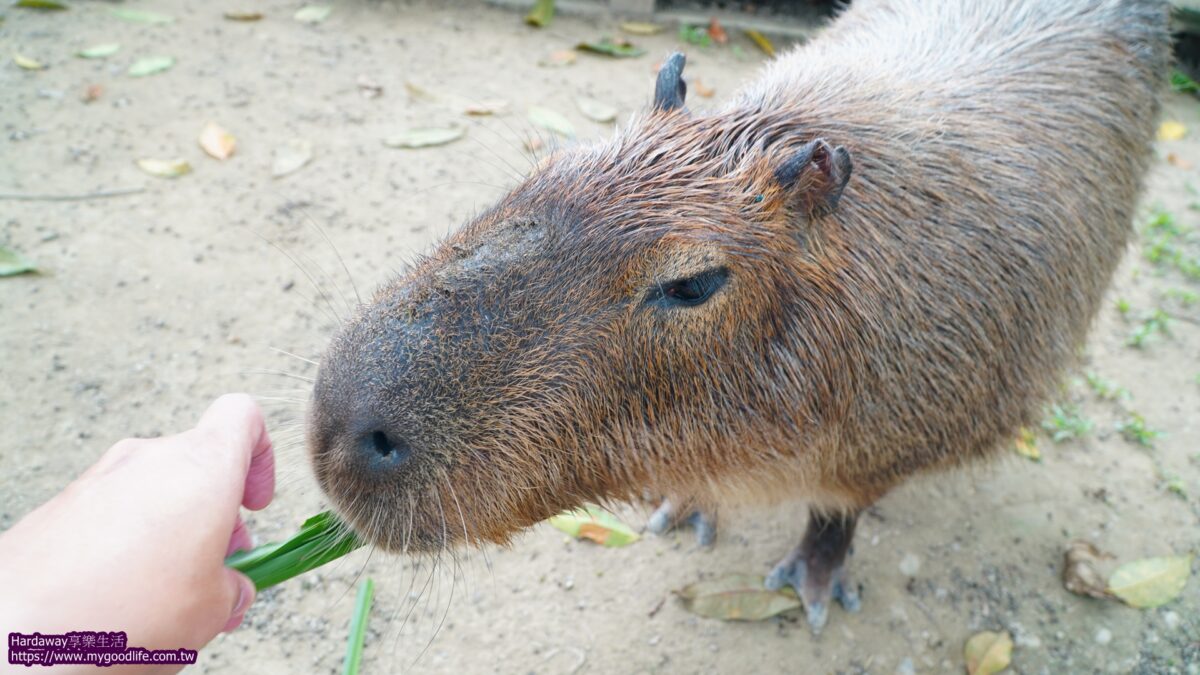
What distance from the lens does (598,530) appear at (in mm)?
3402

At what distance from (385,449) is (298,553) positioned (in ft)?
1.67

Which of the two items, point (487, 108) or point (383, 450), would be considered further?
point (487, 108)

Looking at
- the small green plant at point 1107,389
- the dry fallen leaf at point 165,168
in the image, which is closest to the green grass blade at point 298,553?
the dry fallen leaf at point 165,168

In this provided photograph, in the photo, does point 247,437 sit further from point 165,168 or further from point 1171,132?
point 1171,132

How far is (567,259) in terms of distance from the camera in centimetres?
204

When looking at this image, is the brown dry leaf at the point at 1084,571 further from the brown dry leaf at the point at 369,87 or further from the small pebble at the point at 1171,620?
the brown dry leaf at the point at 369,87

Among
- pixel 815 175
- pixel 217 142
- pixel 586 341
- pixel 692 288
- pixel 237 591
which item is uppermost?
pixel 815 175

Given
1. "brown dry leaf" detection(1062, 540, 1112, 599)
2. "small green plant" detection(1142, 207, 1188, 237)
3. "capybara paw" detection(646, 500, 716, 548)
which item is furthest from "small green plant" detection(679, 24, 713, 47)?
"brown dry leaf" detection(1062, 540, 1112, 599)

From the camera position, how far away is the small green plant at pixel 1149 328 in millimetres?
4539

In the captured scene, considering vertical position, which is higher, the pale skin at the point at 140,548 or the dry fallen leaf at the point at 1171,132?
the pale skin at the point at 140,548

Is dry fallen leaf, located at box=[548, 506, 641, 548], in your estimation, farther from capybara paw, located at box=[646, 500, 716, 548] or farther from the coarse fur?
the coarse fur

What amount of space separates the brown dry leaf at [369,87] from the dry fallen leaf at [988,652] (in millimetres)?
4786

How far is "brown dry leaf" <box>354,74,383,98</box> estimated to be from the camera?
18.4ft

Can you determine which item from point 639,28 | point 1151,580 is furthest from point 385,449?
point 639,28
